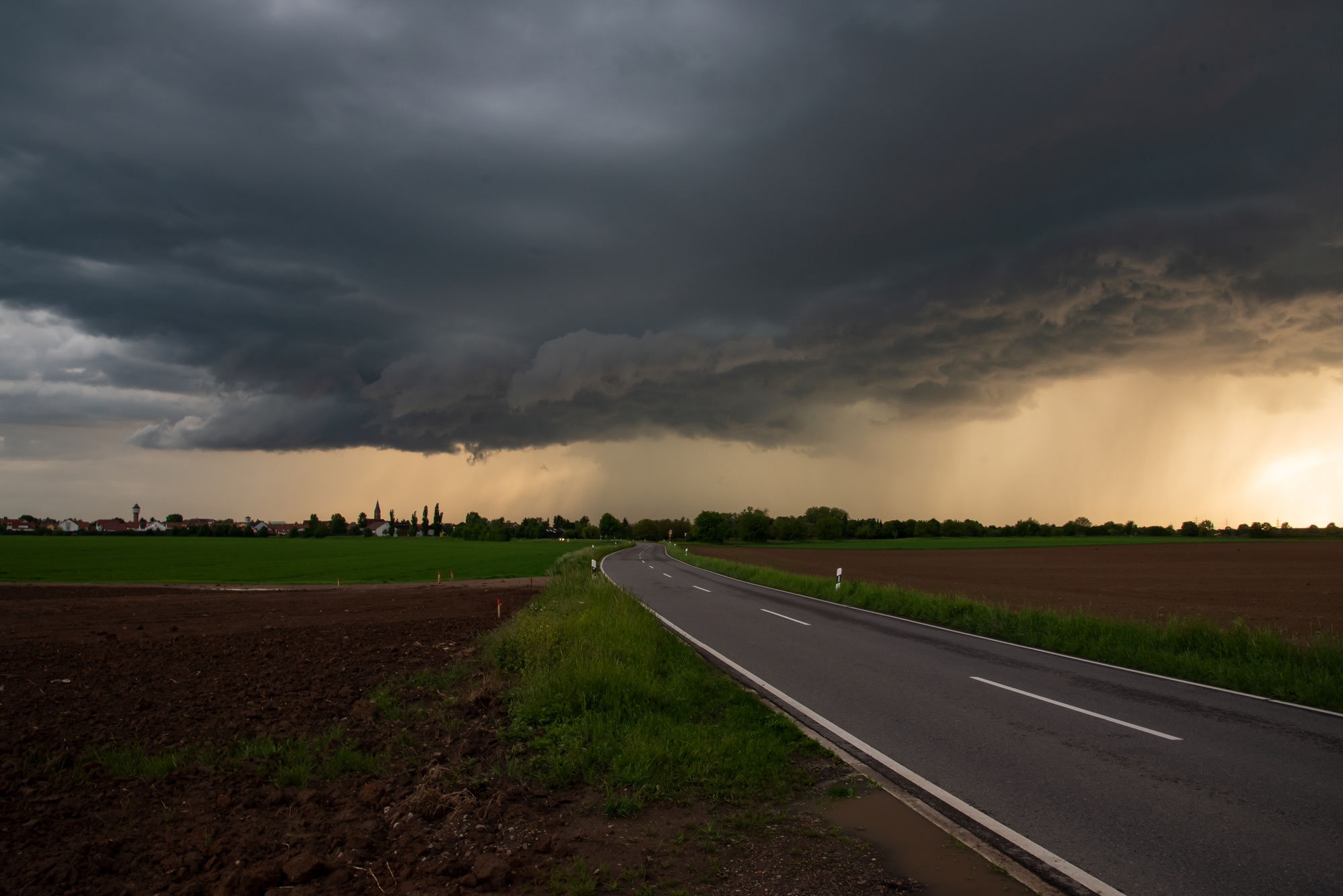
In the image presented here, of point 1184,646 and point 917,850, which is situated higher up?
point 917,850

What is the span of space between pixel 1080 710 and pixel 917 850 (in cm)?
497

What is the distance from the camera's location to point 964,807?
5.45 metres

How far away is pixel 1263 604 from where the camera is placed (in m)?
27.0

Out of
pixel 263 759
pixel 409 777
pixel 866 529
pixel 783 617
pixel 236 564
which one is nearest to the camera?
pixel 409 777

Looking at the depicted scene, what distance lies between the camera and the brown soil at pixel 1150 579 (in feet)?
80.4

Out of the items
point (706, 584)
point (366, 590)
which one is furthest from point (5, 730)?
point (366, 590)

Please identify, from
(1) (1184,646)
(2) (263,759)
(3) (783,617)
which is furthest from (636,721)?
(3) (783,617)

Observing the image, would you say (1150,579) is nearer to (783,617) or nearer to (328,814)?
(783,617)

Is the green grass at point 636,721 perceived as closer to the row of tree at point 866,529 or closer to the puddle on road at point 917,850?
the puddle on road at point 917,850

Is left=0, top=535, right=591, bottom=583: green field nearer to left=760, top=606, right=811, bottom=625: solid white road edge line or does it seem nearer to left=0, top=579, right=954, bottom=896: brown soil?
left=760, top=606, right=811, bottom=625: solid white road edge line

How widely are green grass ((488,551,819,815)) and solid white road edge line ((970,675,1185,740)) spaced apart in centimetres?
374

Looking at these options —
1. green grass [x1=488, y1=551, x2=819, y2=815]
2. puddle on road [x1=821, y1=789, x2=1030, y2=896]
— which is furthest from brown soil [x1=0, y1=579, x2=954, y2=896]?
green grass [x1=488, y1=551, x2=819, y2=815]

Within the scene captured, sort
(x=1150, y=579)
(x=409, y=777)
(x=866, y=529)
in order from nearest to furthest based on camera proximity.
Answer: (x=409, y=777), (x=1150, y=579), (x=866, y=529)

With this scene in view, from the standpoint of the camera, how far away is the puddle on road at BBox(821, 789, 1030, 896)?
4309 millimetres
